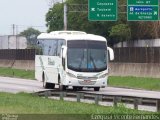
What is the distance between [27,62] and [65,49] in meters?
34.9

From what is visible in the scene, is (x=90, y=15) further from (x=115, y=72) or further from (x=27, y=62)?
(x=27, y=62)

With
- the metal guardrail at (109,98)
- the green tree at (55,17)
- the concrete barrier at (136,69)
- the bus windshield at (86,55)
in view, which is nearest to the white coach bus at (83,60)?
the bus windshield at (86,55)

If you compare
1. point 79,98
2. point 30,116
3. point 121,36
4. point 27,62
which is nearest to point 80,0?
point 121,36

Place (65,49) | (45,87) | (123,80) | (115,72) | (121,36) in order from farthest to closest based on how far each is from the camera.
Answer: (121,36) → (115,72) → (123,80) → (45,87) → (65,49)

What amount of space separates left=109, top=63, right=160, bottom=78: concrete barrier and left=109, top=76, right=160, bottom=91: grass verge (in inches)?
30.7

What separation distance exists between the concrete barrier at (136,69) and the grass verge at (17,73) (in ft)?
36.7

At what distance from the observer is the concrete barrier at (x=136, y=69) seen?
48844 millimetres

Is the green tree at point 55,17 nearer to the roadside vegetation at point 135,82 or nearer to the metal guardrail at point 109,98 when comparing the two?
the roadside vegetation at point 135,82

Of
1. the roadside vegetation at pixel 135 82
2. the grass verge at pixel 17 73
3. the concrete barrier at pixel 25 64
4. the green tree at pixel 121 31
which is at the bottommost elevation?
the grass verge at pixel 17 73

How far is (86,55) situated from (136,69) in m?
14.4

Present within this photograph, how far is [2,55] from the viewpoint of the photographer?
81.6 metres

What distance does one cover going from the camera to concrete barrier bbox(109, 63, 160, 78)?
48844mm

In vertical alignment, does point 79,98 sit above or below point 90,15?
below

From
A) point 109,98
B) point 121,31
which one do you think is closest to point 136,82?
point 109,98
